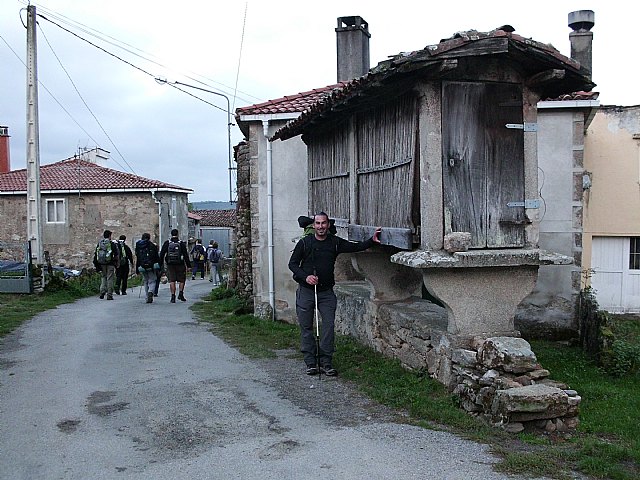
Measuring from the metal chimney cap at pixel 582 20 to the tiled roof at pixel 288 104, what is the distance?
5561mm

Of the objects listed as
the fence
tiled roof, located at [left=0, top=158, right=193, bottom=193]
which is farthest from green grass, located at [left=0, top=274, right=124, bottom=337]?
tiled roof, located at [left=0, top=158, right=193, bottom=193]

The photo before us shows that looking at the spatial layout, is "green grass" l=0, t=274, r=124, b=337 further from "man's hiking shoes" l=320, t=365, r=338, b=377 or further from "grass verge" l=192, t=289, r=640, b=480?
"man's hiking shoes" l=320, t=365, r=338, b=377

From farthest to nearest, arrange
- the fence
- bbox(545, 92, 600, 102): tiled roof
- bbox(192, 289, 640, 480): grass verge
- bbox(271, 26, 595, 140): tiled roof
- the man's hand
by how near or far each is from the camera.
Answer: the fence, bbox(545, 92, 600, 102): tiled roof, the man's hand, bbox(271, 26, 595, 140): tiled roof, bbox(192, 289, 640, 480): grass verge

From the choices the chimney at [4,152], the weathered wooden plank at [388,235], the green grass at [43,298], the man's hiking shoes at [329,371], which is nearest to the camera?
the weathered wooden plank at [388,235]

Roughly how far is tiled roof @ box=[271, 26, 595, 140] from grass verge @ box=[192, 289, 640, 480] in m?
3.02

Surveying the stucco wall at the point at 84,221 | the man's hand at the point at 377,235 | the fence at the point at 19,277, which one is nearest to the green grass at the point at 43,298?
the fence at the point at 19,277

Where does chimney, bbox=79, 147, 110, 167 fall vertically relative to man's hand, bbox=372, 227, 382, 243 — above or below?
above

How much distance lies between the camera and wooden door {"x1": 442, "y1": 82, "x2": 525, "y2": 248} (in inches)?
261

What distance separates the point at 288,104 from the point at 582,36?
6.67 meters

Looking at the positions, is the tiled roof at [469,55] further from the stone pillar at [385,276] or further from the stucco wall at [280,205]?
the stucco wall at [280,205]

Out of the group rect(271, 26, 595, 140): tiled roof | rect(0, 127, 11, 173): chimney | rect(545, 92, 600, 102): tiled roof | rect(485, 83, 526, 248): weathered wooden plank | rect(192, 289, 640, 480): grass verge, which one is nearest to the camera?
rect(192, 289, 640, 480): grass verge

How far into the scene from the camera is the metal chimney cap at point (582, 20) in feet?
48.9

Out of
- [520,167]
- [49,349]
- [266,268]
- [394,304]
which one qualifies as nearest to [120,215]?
[266,268]

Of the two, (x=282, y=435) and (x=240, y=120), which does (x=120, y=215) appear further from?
(x=282, y=435)
